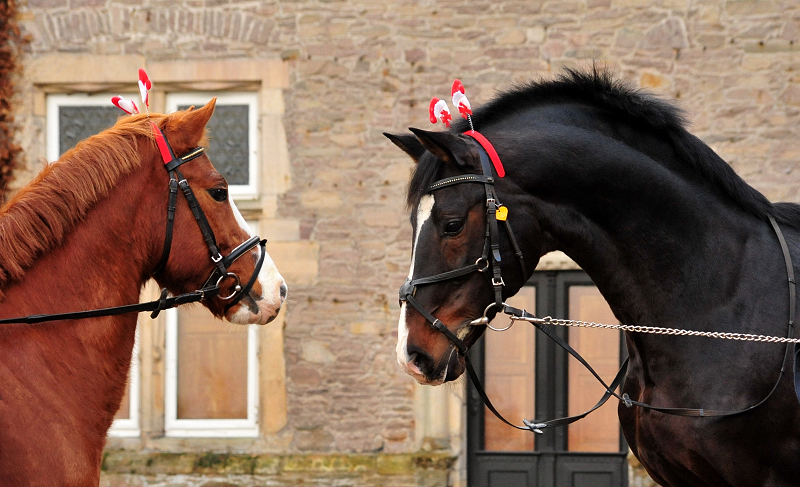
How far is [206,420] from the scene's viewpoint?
26.3ft

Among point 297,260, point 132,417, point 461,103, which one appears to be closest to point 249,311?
point 461,103

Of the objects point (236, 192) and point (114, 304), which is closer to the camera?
point (114, 304)

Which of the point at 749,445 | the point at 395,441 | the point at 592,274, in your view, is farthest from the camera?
the point at 395,441

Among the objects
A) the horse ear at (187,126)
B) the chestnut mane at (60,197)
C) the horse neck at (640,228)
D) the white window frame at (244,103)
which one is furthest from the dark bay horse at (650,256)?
the white window frame at (244,103)

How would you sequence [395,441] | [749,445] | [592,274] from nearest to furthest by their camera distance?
[749,445] < [592,274] < [395,441]

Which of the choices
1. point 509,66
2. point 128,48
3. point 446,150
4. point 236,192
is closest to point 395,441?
point 236,192

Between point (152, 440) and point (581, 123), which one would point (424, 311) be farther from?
point (152, 440)

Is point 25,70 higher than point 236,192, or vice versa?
point 25,70

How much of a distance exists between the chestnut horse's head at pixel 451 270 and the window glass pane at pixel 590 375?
493 cm

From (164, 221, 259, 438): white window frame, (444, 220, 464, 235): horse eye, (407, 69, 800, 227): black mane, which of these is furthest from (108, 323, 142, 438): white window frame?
(444, 220, 464, 235): horse eye

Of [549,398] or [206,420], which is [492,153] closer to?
[549,398]

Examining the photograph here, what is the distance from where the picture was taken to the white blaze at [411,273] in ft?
10.4

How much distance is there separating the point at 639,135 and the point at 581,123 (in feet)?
0.78

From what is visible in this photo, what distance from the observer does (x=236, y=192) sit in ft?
26.6
